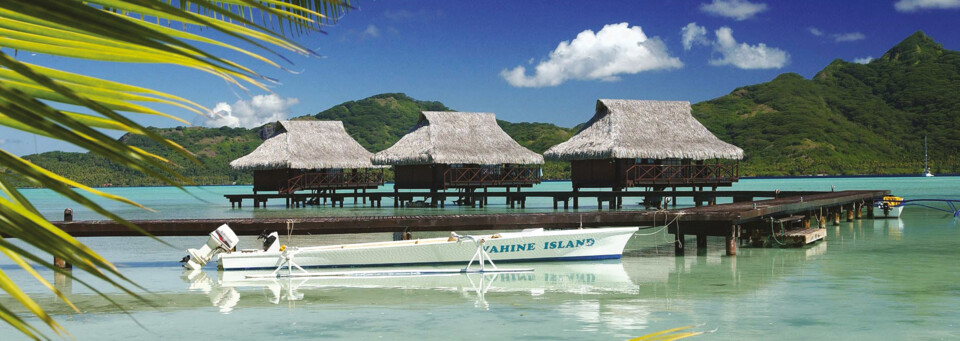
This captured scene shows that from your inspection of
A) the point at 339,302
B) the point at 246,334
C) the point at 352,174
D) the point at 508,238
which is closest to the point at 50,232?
the point at 246,334

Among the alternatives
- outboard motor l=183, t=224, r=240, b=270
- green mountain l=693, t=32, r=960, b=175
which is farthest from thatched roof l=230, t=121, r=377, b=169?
green mountain l=693, t=32, r=960, b=175

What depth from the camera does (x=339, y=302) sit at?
9.94 metres

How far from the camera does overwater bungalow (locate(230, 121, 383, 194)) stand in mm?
37906

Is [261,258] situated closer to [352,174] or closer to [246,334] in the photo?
[246,334]

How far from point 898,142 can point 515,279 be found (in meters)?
106

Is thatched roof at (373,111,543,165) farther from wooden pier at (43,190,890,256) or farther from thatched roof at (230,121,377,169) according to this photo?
wooden pier at (43,190,890,256)

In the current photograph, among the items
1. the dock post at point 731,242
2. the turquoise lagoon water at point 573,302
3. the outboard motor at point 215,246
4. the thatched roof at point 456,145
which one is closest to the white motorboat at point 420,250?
the outboard motor at point 215,246

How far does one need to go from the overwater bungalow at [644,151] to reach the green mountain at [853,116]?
215 ft

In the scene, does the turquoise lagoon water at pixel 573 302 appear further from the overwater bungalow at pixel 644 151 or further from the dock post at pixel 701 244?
the overwater bungalow at pixel 644 151

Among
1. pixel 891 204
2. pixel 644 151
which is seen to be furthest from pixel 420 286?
pixel 644 151

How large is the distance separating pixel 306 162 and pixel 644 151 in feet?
51.6

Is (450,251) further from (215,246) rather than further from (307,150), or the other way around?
(307,150)

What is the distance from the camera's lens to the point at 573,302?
9648mm

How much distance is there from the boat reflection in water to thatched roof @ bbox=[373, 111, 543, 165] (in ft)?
70.3
